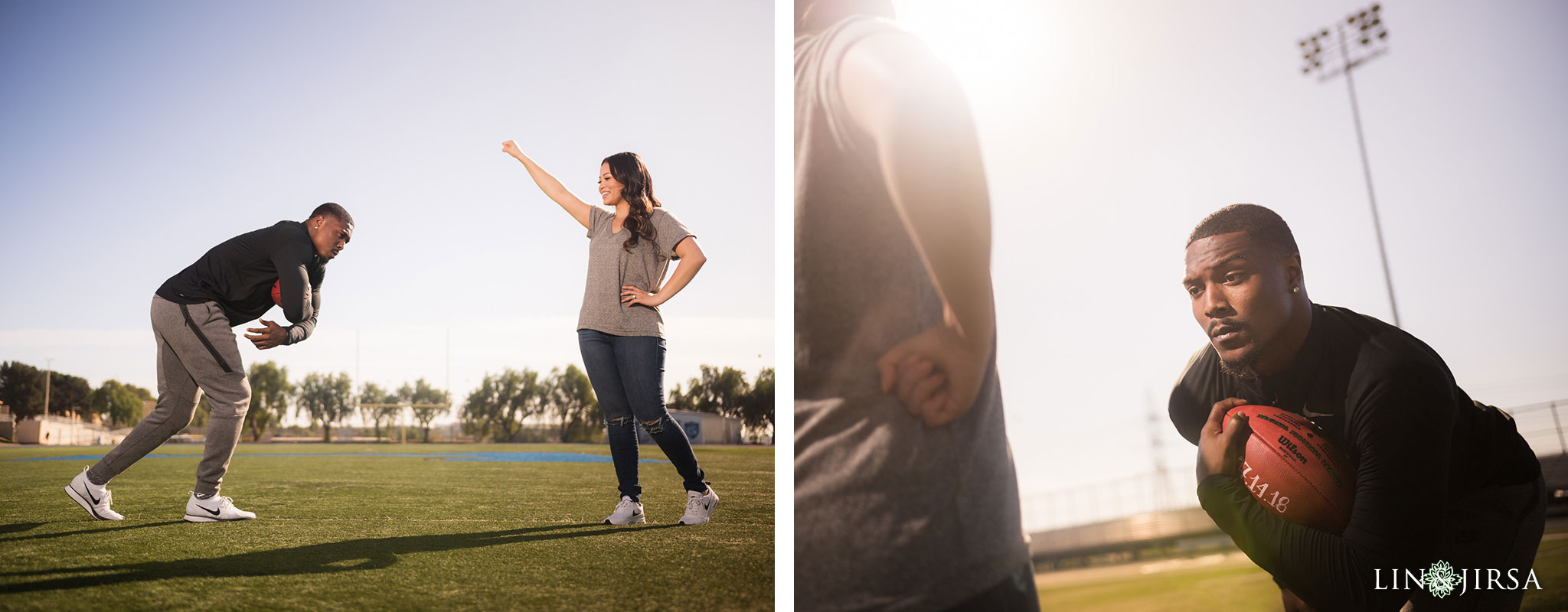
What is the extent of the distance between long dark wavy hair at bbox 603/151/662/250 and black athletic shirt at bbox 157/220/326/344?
949 millimetres

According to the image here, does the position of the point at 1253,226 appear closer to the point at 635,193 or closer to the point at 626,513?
the point at 635,193

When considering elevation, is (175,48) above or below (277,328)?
above

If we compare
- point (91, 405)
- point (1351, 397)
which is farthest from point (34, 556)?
point (91, 405)

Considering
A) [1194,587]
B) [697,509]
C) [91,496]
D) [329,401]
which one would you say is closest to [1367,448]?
[1194,587]

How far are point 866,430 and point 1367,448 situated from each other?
3.81 feet

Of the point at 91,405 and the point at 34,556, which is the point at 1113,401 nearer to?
the point at 34,556

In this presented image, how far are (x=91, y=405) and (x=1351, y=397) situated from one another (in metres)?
9.26

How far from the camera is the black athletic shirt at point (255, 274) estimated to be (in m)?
2.05

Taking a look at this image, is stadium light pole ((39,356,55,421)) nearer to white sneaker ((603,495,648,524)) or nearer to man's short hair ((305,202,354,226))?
man's short hair ((305,202,354,226))

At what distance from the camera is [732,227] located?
99.3 inches

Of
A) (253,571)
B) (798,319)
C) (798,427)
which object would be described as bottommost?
(253,571)

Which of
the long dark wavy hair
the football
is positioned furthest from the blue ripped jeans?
the football

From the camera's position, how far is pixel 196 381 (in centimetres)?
205

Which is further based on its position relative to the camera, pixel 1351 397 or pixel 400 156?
pixel 400 156
